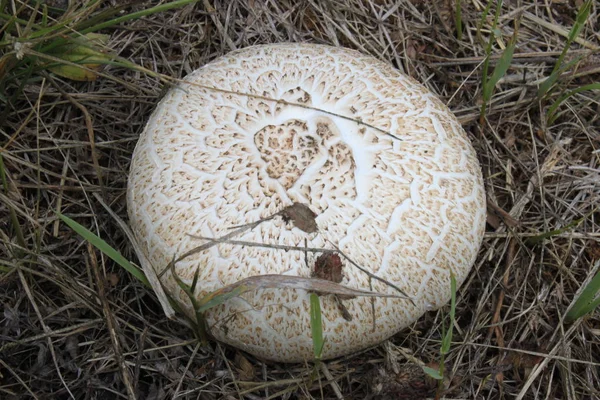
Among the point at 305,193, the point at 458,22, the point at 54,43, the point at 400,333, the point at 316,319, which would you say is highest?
the point at 54,43

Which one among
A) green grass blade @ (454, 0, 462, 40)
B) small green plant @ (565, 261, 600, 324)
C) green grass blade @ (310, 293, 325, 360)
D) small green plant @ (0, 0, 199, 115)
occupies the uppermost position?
small green plant @ (0, 0, 199, 115)

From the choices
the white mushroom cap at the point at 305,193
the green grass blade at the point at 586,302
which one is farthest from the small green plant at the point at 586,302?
the white mushroom cap at the point at 305,193

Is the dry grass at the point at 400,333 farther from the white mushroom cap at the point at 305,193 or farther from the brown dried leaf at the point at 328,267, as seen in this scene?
the brown dried leaf at the point at 328,267

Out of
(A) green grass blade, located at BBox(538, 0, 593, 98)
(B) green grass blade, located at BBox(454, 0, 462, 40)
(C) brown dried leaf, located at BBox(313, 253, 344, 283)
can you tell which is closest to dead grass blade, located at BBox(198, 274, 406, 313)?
(C) brown dried leaf, located at BBox(313, 253, 344, 283)

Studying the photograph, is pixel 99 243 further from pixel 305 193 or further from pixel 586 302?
pixel 586 302

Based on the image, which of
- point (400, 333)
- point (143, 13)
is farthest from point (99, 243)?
point (400, 333)

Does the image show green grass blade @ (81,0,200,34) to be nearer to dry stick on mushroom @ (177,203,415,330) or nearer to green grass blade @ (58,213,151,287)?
green grass blade @ (58,213,151,287)
